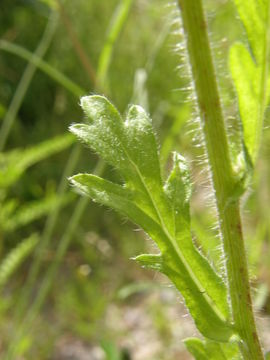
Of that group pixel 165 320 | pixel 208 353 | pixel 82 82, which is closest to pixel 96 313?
pixel 165 320

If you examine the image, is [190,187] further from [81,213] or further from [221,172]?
[81,213]

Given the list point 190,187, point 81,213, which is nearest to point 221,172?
point 190,187

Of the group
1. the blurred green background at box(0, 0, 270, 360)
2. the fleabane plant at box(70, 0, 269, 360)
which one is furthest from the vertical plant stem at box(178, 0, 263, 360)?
the blurred green background at box(0, 0, 270, 360)

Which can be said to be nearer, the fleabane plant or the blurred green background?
the fleabane plant

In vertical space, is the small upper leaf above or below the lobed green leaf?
above

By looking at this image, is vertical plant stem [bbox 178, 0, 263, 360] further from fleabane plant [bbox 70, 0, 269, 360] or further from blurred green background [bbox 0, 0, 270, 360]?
blurred green background [bbox 0, 0, 270, 360]

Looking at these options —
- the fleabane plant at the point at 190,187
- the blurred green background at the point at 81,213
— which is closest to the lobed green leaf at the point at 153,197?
the fleabane plant at the point at 190,187

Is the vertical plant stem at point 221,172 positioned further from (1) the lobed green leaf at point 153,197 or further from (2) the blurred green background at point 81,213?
(2) the blurred green background at point 81,213

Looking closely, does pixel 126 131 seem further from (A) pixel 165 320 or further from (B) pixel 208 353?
(A) pixel 165 320
